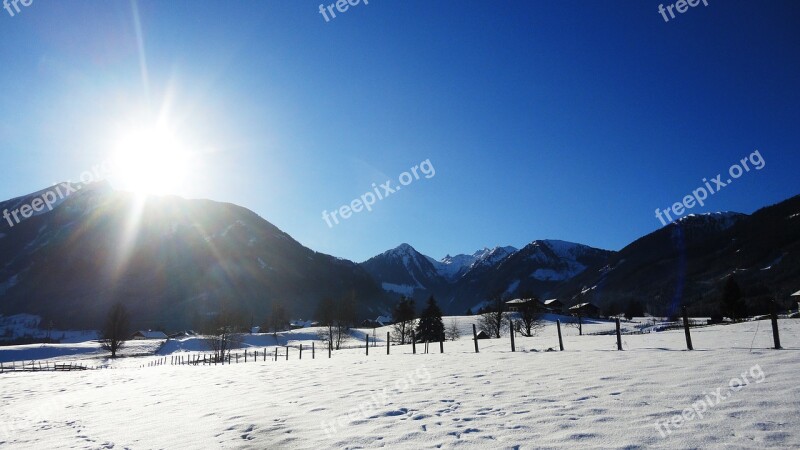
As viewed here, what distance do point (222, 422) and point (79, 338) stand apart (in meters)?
203

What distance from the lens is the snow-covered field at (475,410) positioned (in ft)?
21.8

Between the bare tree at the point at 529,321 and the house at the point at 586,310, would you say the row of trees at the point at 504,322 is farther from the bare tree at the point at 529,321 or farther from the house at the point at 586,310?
the house at the point at 586,310

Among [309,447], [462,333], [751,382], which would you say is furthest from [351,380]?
[462,333]

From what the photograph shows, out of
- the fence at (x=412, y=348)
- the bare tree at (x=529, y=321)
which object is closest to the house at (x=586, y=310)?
the bare tree at (x=529, y=321)

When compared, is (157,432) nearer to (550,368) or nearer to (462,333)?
(550,368)

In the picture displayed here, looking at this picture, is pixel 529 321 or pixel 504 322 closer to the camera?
pixel 529 321

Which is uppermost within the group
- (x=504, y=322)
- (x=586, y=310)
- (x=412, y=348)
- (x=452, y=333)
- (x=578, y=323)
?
(x=412, y=348)

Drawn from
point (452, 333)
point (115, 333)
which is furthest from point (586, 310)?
point (115, 333)

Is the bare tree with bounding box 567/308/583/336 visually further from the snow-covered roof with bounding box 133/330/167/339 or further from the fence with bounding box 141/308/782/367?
the snow-covered roof with bounding box 133/330/167/339

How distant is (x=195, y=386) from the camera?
56.6 feet

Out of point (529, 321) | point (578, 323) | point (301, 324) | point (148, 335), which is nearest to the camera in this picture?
point (529, 321)

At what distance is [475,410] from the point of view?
8953mm

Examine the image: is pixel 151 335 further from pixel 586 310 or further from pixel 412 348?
pixel 586 310

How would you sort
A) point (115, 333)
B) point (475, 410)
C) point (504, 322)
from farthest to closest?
1. point (115, 333)
2. point (504, 322)
3. point (475, 410)
